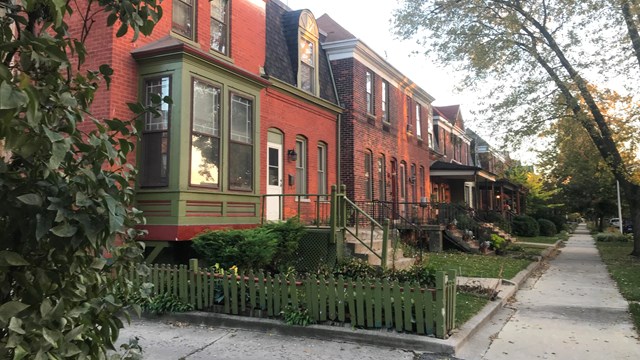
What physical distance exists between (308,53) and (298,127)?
8.69 ft

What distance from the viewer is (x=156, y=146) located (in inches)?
364

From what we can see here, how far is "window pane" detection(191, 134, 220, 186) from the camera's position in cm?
934

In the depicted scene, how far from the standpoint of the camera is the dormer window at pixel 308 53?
14.5m

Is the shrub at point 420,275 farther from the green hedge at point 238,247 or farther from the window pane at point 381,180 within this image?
the window pane at point 381,180

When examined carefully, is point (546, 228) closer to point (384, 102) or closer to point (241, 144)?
point (384, 102)

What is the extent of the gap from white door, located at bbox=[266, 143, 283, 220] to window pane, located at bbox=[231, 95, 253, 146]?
201 cm

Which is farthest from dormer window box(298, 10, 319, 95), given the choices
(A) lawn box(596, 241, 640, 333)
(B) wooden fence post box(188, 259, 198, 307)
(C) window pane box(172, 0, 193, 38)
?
(A) lawn box(596, 241, 640, 333)

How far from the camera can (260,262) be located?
867 cm

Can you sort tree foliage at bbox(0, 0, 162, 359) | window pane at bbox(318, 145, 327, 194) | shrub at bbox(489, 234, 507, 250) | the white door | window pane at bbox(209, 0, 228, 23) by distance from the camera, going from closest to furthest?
tree foliage at bbox(0, 0, 162, 359), window pane at bbox(209, 0, 228, 23), the white door, window pane at bbox(318, 145, 327, 194), shrub at bbox(489, 234, 507, 250)

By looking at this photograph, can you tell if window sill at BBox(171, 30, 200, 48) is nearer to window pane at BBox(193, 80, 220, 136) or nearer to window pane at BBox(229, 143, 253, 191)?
window pane at BBox(193, 80, 220, 136)

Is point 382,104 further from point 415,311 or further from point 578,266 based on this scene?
point 415,311

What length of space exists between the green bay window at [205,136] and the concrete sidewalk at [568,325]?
5.98 metres

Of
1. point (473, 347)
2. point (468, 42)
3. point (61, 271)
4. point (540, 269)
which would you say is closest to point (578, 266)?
point (540, 269)

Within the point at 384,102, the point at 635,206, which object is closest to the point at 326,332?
the point at 384,102
